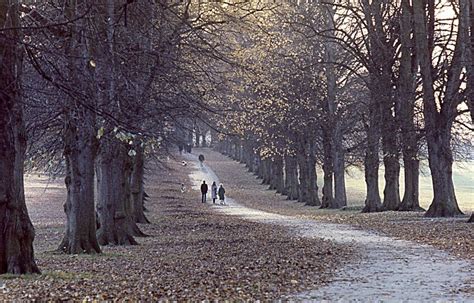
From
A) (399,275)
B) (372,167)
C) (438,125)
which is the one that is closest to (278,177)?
(372,167)

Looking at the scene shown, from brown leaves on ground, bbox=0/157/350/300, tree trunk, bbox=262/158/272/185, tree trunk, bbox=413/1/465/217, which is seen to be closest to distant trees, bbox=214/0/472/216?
tree trunk, bbox=413/1/465/217

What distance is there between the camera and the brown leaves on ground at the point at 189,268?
37.7ft

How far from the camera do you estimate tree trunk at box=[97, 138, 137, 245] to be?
73.3 ft

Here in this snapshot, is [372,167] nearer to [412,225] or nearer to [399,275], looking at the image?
[412,225]

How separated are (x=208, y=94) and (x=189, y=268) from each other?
12.7m

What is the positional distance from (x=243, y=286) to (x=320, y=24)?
104ft

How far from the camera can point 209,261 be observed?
676 inches

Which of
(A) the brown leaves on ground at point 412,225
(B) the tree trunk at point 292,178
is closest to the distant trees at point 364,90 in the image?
(A) the brown leaves on ground at point 412,225

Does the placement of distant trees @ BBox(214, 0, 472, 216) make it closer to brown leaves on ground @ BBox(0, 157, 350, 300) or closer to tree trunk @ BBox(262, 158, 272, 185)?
brown leaves on ground @ BBox(0, 157, 350, 300)

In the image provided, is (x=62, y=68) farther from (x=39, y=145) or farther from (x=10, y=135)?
(x=39, y=145)

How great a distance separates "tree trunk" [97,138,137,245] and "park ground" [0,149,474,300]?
890mm

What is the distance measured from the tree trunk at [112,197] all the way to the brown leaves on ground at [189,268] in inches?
34.1

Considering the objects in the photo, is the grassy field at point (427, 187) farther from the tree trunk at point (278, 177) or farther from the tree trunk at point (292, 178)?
the tree trunk at point (278, 177)

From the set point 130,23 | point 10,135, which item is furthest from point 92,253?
point 10,135
